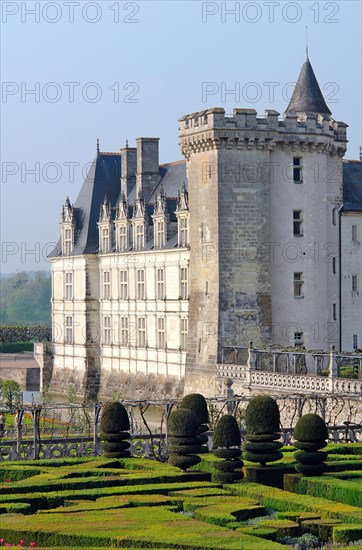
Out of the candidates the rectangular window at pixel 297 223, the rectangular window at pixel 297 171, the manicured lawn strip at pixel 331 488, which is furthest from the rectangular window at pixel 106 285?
the manicured lawn strip at pixel 331 488

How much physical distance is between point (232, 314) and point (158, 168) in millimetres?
14915

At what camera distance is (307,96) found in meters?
64.7

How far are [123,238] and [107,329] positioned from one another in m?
4.50

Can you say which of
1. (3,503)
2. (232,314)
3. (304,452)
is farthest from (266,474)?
(232,314)

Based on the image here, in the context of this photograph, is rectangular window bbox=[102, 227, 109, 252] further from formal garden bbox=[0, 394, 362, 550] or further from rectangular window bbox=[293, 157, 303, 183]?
formal garden bbox=[0, 394, 362, 550]

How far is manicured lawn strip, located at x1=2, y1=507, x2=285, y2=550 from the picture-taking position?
86.3ft

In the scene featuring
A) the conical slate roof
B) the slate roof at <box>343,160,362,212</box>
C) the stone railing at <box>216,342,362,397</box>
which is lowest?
the stone railing at <box>216,342,362,397</box>

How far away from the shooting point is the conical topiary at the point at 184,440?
3459 cm

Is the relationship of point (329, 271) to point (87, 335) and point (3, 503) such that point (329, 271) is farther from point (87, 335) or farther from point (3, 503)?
point (3, 503)

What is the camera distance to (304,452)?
3378 cm

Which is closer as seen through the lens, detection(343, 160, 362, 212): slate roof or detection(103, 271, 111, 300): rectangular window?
detection(343, 160, 362, 212): slate roof

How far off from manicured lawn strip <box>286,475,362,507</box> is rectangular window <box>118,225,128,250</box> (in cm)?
3819

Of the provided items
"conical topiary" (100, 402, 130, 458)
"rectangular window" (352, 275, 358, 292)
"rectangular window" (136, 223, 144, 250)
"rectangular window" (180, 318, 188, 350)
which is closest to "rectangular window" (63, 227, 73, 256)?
"rectangular window" (136, 223, 144, 250)

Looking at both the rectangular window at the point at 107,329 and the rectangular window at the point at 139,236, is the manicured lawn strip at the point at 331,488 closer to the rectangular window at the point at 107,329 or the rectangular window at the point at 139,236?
the rectangular window at the point at 139,236
